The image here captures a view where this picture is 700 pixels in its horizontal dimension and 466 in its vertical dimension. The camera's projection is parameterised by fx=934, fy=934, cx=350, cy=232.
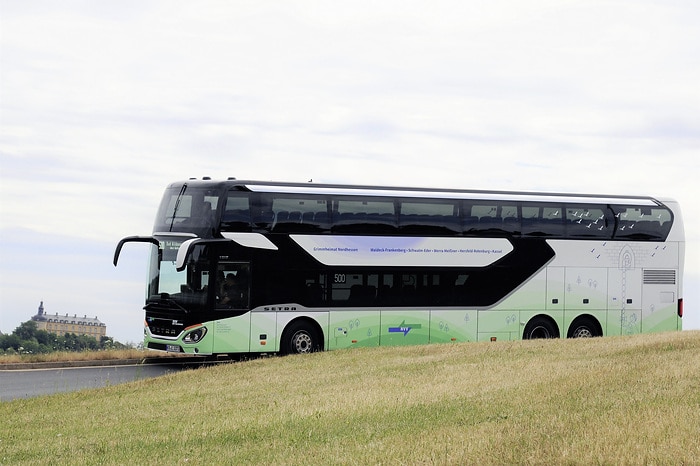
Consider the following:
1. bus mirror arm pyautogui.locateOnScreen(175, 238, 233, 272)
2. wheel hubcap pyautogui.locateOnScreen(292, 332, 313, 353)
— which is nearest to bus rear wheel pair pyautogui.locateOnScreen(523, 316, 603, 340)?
wheel hubcap pyautogui.locateOnScreen(292, 332, 313, 353)

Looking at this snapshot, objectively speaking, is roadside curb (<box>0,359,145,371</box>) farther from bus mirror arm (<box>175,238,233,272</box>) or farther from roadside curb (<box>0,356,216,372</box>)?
bus mirror arm (<box>175,238,233,272</box>)

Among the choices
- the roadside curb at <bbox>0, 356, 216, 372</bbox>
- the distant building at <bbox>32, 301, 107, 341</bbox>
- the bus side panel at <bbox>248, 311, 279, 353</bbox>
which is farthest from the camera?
the distant building at <bbox>32, 301, 107, 341</bbox>

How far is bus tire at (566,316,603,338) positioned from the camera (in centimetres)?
2597

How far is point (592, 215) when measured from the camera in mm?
25969

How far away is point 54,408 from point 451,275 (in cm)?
1139

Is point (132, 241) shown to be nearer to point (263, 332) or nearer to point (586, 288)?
point (263, 332)

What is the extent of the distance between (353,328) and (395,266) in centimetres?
189

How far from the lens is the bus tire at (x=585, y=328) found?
25969mm

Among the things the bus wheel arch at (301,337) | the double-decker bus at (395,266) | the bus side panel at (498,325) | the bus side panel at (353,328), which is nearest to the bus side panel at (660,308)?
the double-decker bus at (395,266)

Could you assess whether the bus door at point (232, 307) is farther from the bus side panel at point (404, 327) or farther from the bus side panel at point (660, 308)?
the bus side panel at point (660, 308)

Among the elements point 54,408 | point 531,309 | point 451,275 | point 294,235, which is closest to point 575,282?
point 531,309

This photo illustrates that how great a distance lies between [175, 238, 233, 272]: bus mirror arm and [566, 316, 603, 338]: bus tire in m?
10.2

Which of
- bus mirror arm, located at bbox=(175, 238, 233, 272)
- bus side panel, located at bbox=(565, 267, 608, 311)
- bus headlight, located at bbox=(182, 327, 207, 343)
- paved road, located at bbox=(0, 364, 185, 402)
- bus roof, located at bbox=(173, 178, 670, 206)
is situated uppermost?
bus roof, located at bbox=(173, 178, 670, 206)

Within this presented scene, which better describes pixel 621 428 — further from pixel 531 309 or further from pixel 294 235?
pixel 531 309
